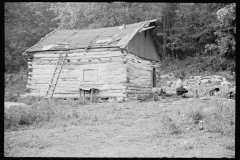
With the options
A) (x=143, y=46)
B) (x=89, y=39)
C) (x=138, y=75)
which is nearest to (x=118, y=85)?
(x=138, y=75)

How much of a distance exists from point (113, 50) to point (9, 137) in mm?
10682

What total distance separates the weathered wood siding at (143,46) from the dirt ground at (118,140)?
375 inches

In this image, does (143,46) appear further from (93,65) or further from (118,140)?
(118,140)

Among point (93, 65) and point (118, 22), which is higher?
point (118, 22)

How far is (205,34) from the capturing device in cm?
3338

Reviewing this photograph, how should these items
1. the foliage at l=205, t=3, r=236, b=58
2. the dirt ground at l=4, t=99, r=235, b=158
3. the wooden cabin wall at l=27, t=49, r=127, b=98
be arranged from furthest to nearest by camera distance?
the wooden cabin wall at l=27, t=49, r=127, b=98
the foliage at l=205, t=3, r=236, b=58
the dirt ground at l=4, t=99, r=235, b=158

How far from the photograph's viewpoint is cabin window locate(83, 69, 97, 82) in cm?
1692

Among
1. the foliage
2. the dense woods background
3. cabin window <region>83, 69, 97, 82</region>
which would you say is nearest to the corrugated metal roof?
cabin window <region>83, 69, 97, 82</region>

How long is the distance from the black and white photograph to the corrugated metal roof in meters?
0.09

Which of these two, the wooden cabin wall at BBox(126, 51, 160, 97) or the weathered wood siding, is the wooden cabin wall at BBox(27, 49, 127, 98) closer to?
the wooden cabin wall at BBox(126, 51, 160, 97)

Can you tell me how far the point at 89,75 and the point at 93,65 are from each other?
802 mm

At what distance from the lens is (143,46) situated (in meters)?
20.0

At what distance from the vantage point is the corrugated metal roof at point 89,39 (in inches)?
663

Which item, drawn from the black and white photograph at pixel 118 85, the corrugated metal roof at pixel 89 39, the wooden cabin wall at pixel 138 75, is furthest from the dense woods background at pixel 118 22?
the corrugated metal roof at pixel 89 39
